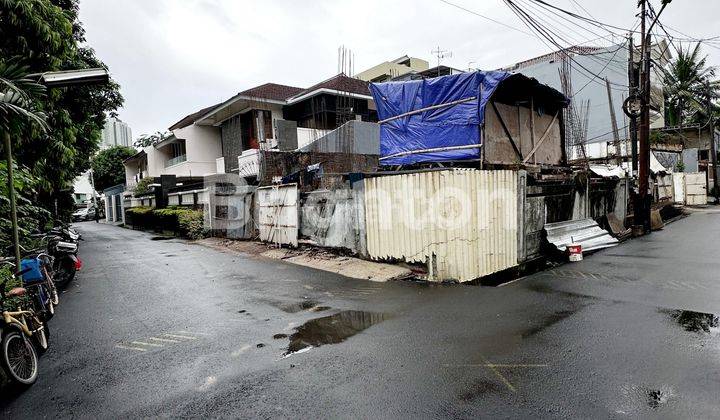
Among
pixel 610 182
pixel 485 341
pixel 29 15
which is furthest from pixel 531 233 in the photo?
pixel 29 15

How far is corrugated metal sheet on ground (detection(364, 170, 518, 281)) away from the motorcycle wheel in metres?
6.25

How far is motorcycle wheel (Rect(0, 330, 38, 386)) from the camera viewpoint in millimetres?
3582

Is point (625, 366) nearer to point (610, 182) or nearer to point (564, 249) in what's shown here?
point (564, 249)

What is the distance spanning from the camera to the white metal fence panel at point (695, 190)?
75.6 ft

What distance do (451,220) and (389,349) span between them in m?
3.78

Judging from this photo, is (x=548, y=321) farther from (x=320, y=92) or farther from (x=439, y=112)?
(x=320, y=92)

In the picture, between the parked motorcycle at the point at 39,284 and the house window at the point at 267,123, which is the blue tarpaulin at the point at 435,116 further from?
the house window at the point at 267,123

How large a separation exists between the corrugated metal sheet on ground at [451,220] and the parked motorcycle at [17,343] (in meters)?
6.26

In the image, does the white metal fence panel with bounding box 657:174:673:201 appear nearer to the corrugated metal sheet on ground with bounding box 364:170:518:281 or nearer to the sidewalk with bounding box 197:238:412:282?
the corrugated metal sheet on ground with bounding box 364:170:518:281

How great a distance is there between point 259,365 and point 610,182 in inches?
546

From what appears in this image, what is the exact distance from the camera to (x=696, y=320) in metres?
4.95

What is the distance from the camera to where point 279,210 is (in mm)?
12250

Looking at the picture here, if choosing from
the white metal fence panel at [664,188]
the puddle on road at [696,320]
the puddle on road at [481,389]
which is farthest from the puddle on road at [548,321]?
the white metal fence panel at [664,188]

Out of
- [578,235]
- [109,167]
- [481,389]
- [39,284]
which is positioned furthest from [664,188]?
[109,167]
